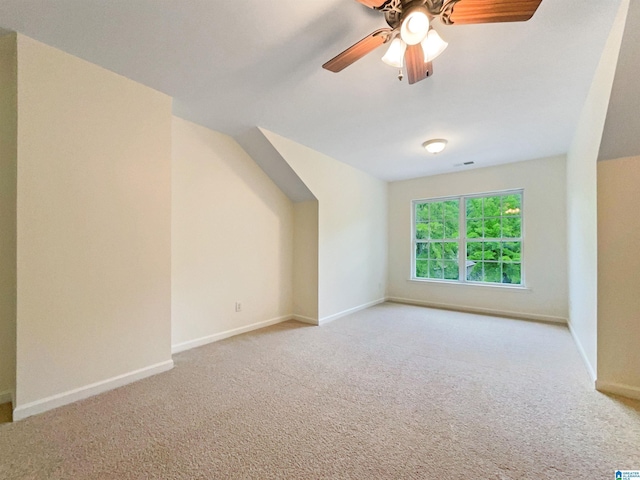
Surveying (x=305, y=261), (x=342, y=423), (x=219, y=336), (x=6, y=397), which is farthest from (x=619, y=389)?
Answer: (x=6, y=397)

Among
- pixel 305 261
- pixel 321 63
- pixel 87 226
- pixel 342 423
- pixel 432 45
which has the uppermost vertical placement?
pixel 321 63

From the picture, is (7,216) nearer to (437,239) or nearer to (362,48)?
(362,48)

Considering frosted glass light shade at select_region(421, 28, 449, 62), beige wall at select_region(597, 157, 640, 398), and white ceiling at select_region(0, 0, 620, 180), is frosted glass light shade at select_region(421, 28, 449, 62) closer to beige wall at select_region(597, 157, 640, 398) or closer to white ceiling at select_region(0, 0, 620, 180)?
white ceiling at select_region(0, 0, 620, 180)

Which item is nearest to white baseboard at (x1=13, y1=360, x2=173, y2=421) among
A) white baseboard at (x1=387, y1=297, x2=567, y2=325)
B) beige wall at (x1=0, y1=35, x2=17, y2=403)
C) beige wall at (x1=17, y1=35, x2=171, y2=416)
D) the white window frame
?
beige wall at (x1=17, y1=35, x2=171, y2=416)

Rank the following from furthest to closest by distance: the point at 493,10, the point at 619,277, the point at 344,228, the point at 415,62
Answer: the point at 344,228, the point at 619,277, the point at 415,62, the point at 493,10

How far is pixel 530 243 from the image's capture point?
416 centimetres

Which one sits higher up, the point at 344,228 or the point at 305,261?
the point at 344,228

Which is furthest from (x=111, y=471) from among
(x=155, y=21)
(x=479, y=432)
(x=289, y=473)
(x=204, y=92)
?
Result: (x=204, y=92)

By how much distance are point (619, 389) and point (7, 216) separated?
459 centimetres

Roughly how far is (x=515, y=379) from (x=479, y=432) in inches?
36.9

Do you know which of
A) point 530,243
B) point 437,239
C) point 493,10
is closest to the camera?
point 493,10

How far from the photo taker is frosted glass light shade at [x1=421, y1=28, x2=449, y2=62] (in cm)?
148

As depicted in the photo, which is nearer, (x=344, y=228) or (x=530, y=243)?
(x=530, y=243)

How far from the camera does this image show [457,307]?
15.4 ft
